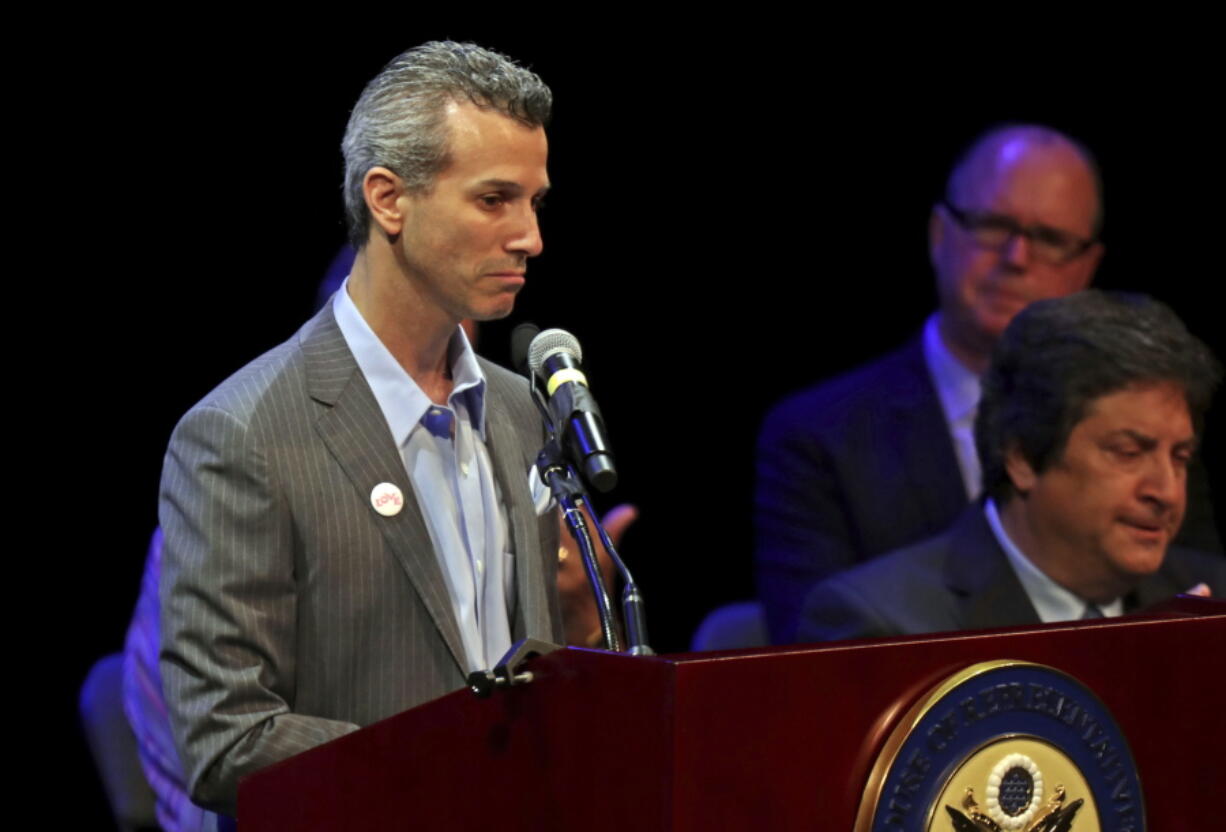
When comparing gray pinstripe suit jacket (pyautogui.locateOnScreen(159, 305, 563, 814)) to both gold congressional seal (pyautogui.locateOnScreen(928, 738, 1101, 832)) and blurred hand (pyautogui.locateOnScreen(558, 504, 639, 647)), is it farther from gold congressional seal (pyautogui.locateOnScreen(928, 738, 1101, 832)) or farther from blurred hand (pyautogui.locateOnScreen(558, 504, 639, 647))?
blurred hand (pyautogui.locateOnScreen(558, 504, 639, 647))

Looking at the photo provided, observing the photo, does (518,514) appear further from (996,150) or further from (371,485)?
(996,150)

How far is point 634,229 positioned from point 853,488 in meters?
1.42

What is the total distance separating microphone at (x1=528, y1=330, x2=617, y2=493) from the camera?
68.2 inches

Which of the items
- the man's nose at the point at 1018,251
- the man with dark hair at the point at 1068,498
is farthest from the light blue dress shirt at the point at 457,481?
the man's nose at the point at 1018,251

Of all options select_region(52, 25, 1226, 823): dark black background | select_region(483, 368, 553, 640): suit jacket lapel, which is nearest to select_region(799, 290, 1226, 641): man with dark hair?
select_region(483, 368, 553, 640): suit jacket lapel

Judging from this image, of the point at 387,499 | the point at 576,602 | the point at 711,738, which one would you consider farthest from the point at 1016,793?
the point at 576,602

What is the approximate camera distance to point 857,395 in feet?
11.2

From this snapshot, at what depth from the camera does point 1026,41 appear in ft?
15.0

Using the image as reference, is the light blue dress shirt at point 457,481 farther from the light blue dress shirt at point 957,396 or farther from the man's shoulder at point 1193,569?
the light blue dress shirt at point 957,396

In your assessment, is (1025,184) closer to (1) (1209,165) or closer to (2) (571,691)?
(1) (1209,165)

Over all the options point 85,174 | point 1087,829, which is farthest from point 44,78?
point 1087,829

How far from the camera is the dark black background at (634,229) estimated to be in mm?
3848

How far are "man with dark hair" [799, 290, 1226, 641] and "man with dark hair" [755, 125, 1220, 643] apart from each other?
458 millimetres

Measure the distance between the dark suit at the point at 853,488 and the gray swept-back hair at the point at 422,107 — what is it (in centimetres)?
132
